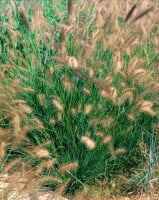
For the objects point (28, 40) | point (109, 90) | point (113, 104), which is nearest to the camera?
point (109, 90)

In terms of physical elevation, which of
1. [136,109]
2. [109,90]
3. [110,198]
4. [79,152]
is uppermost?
[109,90]

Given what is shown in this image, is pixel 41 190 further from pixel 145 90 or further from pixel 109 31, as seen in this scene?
pixel 109 31

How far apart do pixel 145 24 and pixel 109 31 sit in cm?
45

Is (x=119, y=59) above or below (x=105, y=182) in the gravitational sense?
above

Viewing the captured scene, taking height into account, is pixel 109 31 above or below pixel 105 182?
above

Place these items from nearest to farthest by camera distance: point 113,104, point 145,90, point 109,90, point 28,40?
point 109,90 → point 113,104 → point 145,90 → point 28,40

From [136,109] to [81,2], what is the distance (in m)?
0.99

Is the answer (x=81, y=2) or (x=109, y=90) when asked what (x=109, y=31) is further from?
(x=109, y=90)

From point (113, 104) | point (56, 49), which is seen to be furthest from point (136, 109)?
point (56, 49)

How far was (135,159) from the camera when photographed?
11.0 feet

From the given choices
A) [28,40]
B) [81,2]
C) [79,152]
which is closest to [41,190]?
[79,152]

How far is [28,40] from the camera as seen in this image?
3697 millimetres

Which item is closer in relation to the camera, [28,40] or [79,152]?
[79,152]

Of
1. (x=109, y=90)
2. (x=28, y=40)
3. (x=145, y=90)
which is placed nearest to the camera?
(x=109, y=90)
